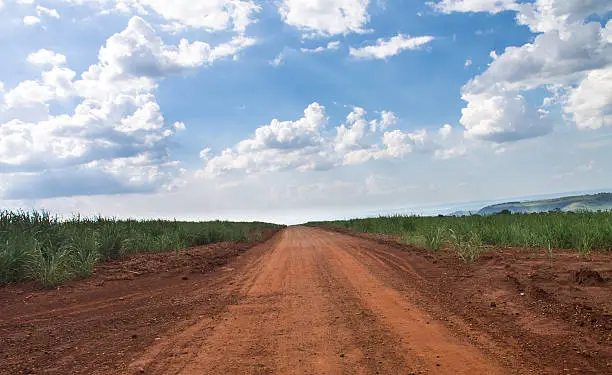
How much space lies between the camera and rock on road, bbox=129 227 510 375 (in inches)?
156

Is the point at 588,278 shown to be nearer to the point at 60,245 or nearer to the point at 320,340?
the point at 320,340

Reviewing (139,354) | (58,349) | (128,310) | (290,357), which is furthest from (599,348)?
(128,310)

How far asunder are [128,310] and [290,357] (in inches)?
158

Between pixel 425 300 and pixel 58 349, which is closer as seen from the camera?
pixel 58 349

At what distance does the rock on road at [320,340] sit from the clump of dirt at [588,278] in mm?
2970

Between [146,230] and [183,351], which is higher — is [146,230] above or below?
above

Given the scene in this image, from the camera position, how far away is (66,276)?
918 centimetres

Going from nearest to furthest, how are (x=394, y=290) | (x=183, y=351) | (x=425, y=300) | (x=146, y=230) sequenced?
1. (x=183, y=351)
2. (x=425, y=300)
3. (x=394, y=290)
4. (x=146, y=230)

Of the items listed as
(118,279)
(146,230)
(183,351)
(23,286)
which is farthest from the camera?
(146,230)

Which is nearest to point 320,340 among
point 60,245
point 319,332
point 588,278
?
point 319,332

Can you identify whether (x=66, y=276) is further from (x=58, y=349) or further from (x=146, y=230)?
(x=146, y=230)

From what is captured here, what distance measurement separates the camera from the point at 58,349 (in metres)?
5.08

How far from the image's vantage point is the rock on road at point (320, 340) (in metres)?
3.96

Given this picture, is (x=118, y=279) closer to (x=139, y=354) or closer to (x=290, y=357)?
(x=139, y=354)
